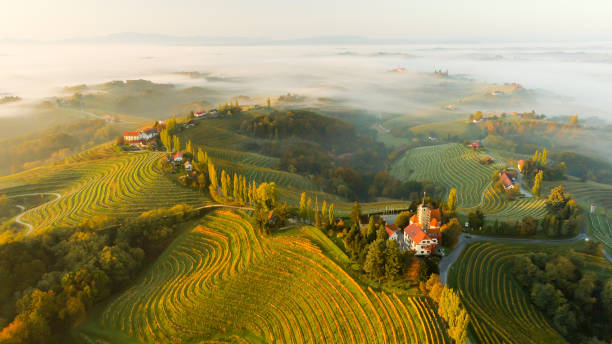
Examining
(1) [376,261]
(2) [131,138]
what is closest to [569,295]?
(1) [376,261]

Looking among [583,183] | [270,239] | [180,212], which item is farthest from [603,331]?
[583,183]

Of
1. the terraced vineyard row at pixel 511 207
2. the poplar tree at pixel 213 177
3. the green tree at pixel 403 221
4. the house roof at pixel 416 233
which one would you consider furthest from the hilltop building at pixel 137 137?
the terraced vineyard row at pixel 511 207

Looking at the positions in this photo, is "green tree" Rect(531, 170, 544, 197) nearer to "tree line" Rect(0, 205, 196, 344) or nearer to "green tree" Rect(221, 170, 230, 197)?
"green tree" Rect(221, 170, 230, 197)

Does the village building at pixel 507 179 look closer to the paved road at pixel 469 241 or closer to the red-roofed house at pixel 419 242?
the paved road at pixel 469 241

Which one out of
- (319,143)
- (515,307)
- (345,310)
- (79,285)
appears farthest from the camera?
(319,143)

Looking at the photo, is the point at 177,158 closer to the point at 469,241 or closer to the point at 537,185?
the point at 469,241

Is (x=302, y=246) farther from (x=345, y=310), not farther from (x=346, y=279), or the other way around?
(x=345, y=310)

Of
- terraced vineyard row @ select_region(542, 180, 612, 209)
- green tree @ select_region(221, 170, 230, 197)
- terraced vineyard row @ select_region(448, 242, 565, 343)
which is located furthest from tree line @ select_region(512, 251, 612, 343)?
terraced vineyard row @ select_region(542, 180, 612, 209)
